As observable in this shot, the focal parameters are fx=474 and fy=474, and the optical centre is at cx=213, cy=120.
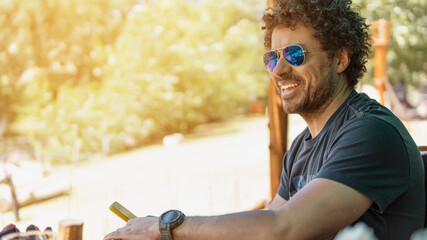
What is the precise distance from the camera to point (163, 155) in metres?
11.9

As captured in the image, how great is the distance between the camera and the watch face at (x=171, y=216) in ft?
4.16

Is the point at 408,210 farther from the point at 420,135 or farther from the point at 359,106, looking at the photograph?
the point at 420,135

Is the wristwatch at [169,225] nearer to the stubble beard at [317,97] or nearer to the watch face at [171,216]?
the watch face at [171,216]

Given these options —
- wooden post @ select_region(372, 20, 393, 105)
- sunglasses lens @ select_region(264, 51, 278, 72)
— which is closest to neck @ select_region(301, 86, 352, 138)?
sunglasses lens @ select_region(264, 51, 278, 72)

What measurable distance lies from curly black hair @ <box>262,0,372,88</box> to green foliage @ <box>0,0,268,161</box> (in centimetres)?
1090

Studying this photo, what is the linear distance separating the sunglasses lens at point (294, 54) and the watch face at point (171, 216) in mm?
663

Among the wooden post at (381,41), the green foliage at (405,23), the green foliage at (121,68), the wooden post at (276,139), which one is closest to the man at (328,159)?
the wooden post at (276,139)

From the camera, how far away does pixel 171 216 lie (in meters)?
1.28

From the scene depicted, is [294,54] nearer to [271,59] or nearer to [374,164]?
[271,59]

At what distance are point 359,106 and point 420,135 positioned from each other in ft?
26.4

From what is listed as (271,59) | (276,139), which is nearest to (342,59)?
(271,59)

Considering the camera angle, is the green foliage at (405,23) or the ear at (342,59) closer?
the ear at (342,59)

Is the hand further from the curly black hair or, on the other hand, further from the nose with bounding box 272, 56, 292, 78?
the curly black hair

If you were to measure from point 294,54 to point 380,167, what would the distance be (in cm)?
53
